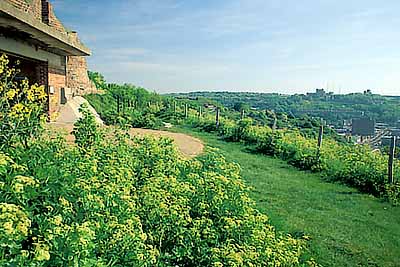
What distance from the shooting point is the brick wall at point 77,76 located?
576 inches

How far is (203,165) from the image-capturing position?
155 inches

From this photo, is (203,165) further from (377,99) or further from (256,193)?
(377,99)

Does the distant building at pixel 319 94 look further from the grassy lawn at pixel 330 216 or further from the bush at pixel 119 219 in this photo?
the bush at pixel 119 219

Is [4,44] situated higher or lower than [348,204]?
higher

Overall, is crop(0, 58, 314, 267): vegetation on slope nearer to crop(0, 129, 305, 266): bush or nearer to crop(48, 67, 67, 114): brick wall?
crop(0, 129, 305, 266): bush

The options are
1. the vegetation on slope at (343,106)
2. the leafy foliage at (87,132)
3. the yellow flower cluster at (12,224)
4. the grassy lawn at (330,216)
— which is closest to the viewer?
the yellow flower cluster at (12,224)

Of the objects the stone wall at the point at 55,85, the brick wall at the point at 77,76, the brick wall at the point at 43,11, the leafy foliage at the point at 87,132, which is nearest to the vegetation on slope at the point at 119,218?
the leafy foliage at the point at 87,132

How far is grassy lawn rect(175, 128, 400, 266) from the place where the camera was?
439 cm

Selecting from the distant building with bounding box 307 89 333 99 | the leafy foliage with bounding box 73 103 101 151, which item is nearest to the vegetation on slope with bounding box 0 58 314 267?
the leafy foliage with bounding box 73 103 101 151

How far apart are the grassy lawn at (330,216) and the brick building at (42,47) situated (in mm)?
4492

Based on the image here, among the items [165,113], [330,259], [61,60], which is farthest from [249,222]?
[165,113]

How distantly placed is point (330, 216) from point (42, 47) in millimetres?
7698

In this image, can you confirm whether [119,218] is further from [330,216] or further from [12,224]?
[330,216]

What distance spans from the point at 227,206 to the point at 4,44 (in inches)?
238
